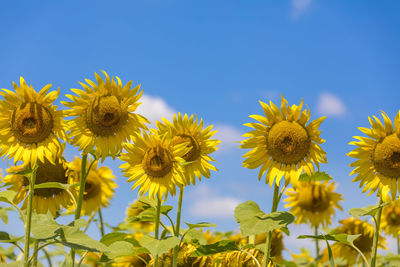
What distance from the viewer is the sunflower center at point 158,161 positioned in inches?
154

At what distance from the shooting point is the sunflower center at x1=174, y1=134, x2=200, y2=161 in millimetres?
4242

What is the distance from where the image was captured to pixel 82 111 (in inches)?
160

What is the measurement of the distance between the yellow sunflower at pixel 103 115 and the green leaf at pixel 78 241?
84 cm

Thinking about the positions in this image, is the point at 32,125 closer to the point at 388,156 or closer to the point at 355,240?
the point at 388,156

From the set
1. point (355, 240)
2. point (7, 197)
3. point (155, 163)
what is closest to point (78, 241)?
point (155, 163)

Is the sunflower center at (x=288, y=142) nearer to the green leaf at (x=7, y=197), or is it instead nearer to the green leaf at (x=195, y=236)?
the green leaf at (x=195, y=236)

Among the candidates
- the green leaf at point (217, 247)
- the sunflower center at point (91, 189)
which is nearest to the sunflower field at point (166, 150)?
the green leaf at point (217, 247)

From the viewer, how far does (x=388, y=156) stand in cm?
419

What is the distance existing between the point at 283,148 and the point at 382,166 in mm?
980

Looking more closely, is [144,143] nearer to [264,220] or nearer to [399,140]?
[264,220]

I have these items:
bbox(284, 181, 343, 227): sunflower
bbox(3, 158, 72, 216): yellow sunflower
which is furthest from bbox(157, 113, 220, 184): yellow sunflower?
bbox(284, 181, 343, 227): sunflower

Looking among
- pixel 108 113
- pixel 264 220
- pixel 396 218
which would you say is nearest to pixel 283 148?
pixel 264 220

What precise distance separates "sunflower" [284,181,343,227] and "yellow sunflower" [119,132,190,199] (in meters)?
3.94

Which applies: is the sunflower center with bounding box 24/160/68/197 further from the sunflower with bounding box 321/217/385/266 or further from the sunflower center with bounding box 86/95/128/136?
the sunflower with bounding box 321/217/385/266
